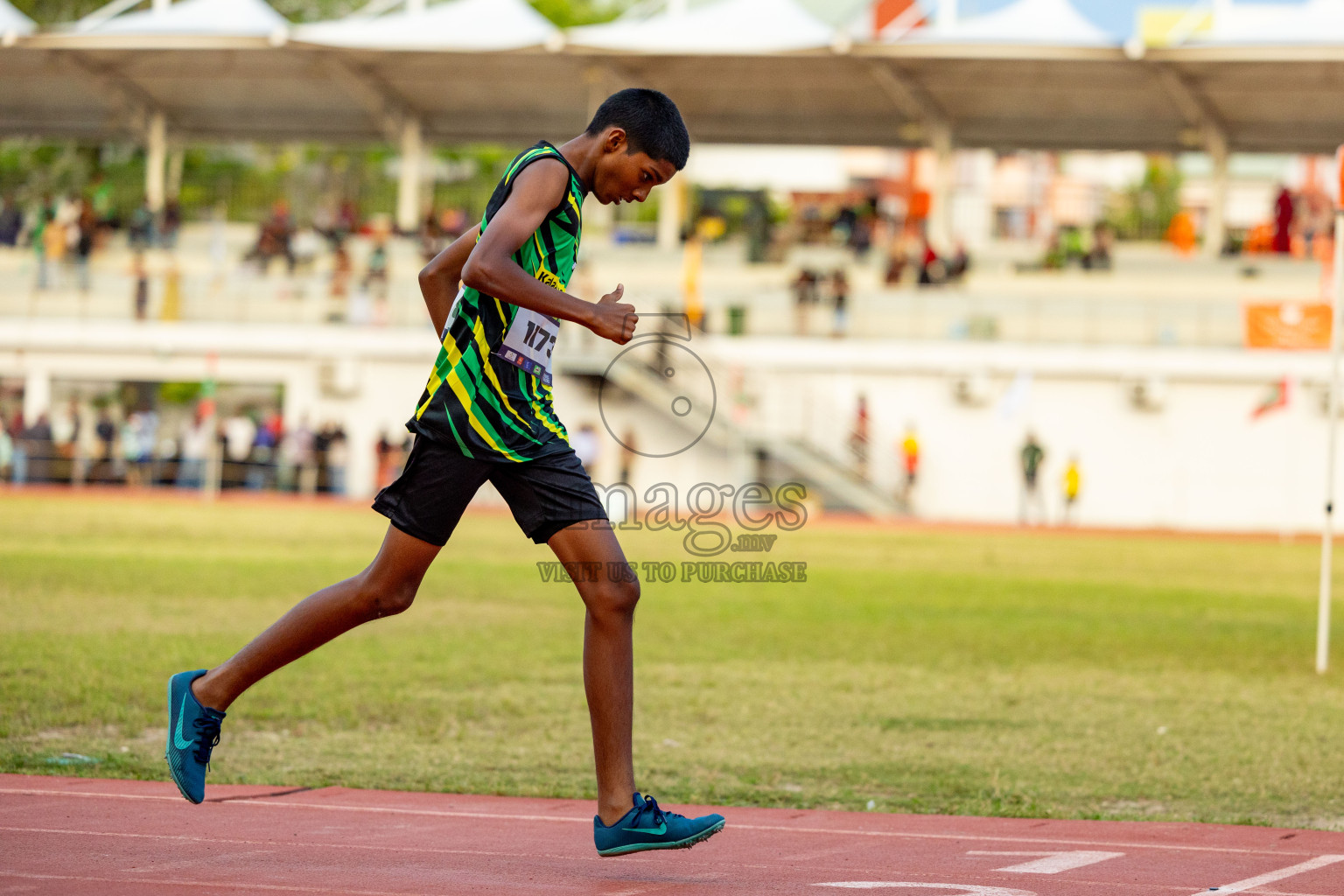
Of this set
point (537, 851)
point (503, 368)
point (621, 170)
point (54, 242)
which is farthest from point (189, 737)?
point (54, 242)

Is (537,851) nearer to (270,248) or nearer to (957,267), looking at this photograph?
(957,267)

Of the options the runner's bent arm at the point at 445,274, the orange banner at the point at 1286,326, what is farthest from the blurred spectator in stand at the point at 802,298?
the runner's bent arm at the point at 445,274

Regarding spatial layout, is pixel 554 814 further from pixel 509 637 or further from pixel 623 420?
pixel 623 420

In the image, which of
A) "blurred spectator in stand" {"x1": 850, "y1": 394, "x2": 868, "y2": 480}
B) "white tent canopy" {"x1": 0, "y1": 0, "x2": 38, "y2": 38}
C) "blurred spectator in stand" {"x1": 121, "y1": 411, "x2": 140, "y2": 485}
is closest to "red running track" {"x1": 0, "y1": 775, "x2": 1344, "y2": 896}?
"blurred spectator in stand" {"x1": 850, "y1": 394, "x2": 868, "y2": 480}

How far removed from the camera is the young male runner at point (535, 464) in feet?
14.8

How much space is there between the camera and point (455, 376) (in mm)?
4555

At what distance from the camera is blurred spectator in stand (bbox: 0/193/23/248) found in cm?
3881

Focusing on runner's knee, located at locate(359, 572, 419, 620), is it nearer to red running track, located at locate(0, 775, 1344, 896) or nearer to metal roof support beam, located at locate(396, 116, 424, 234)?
red running track, located at locate(0, 775, 1344, 896)

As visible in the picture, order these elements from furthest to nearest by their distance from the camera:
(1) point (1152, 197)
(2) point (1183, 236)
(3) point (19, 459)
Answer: (1) point (1152, 197)
(2) point (1183, 236)
(3) point (19, 459)

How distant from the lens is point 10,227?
128ft

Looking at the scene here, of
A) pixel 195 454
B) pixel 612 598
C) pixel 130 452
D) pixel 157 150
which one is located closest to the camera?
pixel 612 598

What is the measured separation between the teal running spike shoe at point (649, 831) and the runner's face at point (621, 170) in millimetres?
1652

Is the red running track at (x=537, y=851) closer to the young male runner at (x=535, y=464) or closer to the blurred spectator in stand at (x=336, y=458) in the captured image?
the young male runner at (x=535, y=464)

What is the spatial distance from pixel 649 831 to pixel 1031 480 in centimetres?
2934
